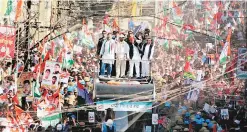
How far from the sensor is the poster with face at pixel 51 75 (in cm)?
491

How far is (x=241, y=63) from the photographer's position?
498 centimetres

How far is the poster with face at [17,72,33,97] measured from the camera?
4.89 metres

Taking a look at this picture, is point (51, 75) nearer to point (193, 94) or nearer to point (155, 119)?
point (155, 119)

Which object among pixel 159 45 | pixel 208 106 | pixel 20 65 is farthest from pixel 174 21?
pixel 20 65

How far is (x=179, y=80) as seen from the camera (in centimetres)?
495

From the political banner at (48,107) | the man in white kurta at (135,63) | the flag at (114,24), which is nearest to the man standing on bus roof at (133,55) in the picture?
the man in white kurta at (135,63)

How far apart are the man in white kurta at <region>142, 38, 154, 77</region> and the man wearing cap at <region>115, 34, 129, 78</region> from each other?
0.78 feet

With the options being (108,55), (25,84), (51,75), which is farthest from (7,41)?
(108,55)

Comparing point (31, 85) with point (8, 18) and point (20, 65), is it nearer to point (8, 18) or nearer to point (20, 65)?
point (20, 65)

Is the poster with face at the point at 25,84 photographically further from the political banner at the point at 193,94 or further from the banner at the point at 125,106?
the political banner at the point at 193,94

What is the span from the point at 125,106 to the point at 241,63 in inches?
67.0

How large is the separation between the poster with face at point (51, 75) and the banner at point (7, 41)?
1.67 ft

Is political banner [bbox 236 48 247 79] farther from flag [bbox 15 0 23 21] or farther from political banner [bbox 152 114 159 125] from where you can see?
flag [bbox 15 0 23 21]

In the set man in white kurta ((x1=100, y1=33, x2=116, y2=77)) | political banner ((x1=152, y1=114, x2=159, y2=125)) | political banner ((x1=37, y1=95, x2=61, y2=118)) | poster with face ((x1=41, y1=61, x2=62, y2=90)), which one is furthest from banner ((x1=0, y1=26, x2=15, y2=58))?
political banner ((x1=152, y1=114, x2=159, y2=125))
